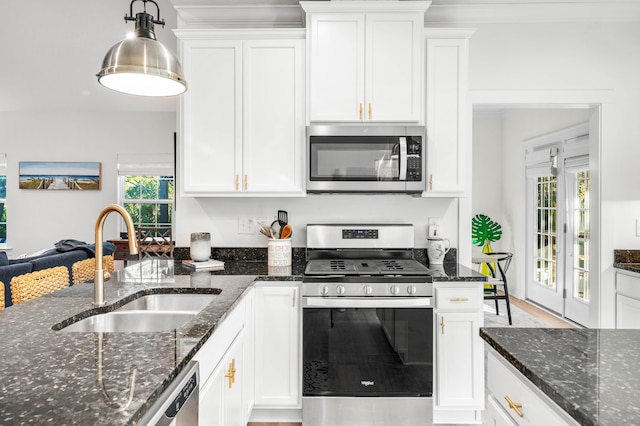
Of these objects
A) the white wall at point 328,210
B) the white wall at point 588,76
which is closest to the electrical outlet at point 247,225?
the white wall at point 328,210

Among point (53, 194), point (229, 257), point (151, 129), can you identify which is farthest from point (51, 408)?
point (53, 194)

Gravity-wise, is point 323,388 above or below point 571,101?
below

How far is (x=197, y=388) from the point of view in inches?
44.5

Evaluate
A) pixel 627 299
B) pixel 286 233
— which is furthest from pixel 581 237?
pixel 286 233

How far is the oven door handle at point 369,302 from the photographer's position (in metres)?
2.21

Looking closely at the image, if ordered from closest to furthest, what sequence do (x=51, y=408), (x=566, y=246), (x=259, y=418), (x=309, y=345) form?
(x=51, y=408) → (x=309, y=345) → (x=259, y=418) → (x=566, y=246)

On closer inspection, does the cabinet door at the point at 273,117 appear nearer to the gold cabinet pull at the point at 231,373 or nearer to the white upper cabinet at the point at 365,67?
the white upper cabinet at the point at 365,67

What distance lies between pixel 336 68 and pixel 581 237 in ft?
10.5

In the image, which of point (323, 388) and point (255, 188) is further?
point (255, 188)

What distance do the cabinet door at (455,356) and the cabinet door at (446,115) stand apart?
0.78 metres

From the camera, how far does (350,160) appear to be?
252cm

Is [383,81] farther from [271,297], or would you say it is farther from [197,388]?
[197,388]

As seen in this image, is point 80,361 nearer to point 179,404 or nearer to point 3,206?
point 179,404

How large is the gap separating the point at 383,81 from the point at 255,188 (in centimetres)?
102
